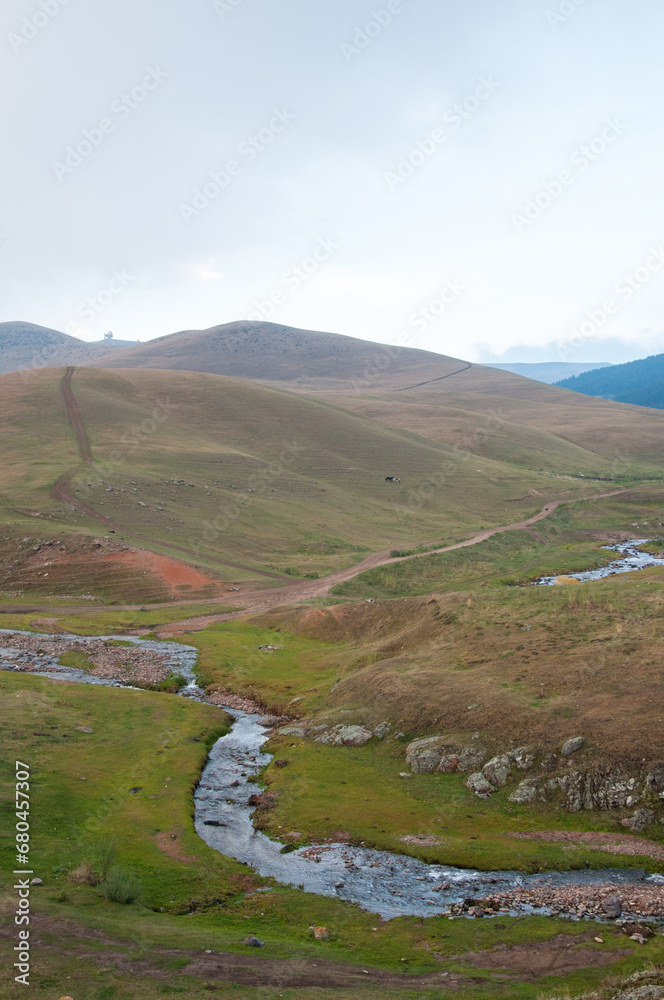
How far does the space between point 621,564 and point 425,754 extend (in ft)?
205

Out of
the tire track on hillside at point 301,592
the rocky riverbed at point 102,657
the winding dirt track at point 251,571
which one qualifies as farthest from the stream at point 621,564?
the rocky riverbed at point 102,657

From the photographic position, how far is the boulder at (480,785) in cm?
2877

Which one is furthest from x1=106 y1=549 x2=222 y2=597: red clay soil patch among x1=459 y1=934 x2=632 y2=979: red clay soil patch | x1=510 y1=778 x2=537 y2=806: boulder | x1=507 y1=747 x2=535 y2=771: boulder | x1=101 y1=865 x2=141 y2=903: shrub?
x1=459 y1=934 x2=632 y2=979: red clay soil patch

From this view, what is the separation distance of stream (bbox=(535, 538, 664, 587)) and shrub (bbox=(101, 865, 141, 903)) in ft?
180

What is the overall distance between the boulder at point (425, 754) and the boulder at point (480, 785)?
213 cm

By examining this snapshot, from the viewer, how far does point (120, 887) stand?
20984 mm

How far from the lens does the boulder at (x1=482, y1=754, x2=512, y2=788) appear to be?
29156 millimetres

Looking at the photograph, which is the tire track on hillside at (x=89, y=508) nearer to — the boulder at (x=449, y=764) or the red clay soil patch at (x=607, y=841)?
the boulder at (x=449, y=764)

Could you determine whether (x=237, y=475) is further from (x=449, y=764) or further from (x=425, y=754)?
(x=449, y=764)

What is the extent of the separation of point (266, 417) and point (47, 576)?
87711 mm

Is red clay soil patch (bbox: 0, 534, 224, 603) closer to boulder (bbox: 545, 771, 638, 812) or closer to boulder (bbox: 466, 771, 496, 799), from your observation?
boulder (bbox: 466, 771, 496, 799)

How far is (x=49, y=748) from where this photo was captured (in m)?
32.6

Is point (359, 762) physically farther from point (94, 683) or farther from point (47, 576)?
point (47, 576)

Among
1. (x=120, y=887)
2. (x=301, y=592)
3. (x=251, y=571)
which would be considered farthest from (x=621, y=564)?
(x=120, y=887)
